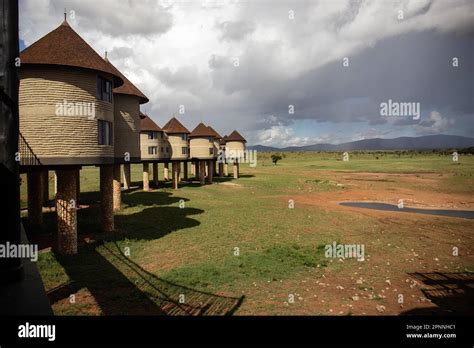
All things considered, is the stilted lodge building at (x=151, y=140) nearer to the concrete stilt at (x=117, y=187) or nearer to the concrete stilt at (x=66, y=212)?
the concrete stilt at (x=117, y=187)

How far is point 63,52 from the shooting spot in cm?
1438

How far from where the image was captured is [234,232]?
19609mm

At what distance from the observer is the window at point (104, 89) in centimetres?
1565

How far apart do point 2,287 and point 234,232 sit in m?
14.8

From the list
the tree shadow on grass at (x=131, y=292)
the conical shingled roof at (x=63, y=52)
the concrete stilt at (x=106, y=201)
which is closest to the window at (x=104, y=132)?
the conical shingled roof at (x=63, y=52)

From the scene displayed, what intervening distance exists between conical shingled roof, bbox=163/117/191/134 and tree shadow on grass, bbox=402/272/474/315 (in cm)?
3382

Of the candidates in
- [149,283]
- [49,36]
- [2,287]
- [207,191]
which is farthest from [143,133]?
[2,287]

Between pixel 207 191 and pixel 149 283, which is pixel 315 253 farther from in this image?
pixel 207 191

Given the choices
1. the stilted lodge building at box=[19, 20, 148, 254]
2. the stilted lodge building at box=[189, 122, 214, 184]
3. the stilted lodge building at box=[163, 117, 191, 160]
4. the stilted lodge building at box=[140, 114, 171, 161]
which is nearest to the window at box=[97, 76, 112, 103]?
the stilted lodge building at box=[19, 20, 148, 254]

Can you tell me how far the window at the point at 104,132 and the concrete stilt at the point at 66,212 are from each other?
227 centimetres

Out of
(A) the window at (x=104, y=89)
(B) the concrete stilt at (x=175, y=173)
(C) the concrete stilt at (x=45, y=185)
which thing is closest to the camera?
(A) the window at (x=104, y=89)

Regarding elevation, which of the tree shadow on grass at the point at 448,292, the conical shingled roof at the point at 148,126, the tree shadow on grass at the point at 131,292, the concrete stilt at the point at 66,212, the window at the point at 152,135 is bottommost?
the tree shadow on grass at the point at 448,292

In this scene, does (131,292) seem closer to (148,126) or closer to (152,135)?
(152,135)

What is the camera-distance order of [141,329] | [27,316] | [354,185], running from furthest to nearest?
[354,185] → [27,316] → [141,329]
